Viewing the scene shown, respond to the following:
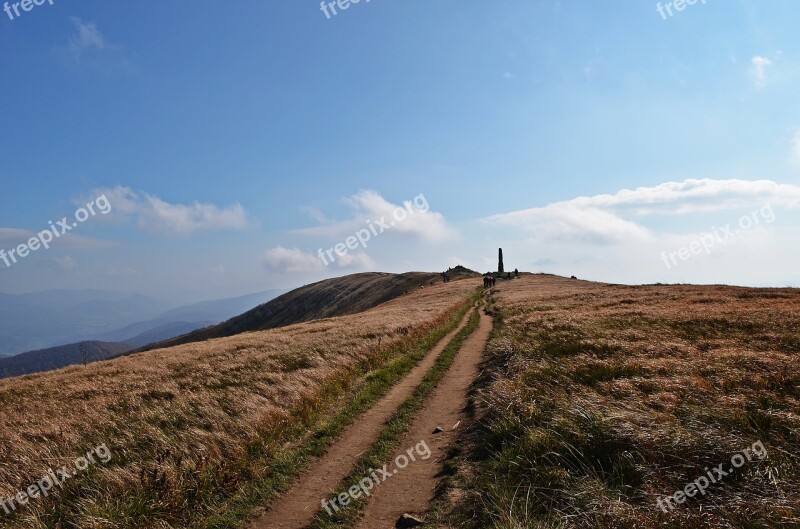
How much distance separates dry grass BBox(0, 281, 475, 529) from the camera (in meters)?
7.71

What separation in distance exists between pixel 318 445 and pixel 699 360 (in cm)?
Answer: 1212

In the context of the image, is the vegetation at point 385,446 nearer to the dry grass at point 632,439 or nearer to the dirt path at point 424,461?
the dirt path at point 424,461

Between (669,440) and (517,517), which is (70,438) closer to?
(517,517)

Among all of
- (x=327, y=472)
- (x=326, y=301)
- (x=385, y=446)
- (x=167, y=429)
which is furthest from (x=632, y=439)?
(x=326, y=301)

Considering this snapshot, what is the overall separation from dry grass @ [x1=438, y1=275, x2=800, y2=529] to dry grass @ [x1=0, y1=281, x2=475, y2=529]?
204 inches

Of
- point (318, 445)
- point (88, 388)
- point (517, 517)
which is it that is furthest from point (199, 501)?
point (88, 388)

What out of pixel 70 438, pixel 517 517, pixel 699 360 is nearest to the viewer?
pixel 517 517

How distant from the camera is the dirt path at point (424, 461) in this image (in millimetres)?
7371

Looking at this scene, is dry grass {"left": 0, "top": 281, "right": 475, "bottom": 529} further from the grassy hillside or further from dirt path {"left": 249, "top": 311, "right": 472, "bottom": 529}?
the grassy hillside

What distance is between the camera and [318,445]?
10375 millimetres

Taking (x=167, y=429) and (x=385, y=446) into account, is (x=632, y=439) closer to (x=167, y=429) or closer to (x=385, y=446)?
(x=385, y=446)

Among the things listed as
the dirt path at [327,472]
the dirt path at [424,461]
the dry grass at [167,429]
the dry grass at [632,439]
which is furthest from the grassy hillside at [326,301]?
the dry grass at [632,439]

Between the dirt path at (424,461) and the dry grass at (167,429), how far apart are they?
3023 mm

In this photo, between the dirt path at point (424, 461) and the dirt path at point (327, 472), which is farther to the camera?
the dirt path at point (327, 472)
